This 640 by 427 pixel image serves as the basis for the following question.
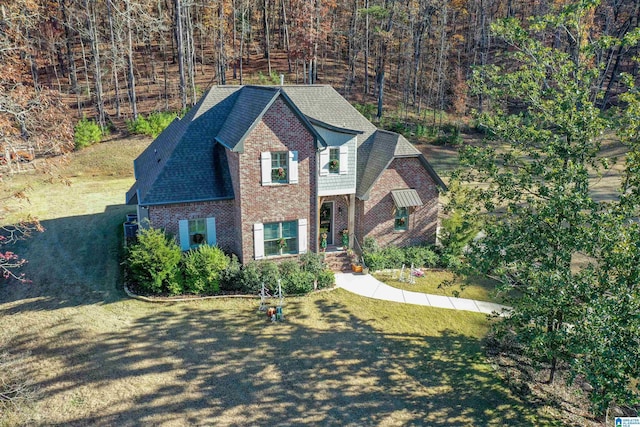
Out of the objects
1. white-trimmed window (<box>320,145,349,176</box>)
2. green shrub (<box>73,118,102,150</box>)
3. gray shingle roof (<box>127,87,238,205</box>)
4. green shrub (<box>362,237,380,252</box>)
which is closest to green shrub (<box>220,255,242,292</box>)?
gray shingle roof (<box>127,87,238,205</box>)

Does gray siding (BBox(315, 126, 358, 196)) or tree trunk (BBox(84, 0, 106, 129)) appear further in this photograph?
tree trunk (BBox(84, 0, 106, 129))

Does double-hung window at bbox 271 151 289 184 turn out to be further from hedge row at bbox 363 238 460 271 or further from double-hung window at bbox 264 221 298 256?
hedge row at bbox 363 238 460 271

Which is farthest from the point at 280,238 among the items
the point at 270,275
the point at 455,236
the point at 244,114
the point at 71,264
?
the point at 71,264

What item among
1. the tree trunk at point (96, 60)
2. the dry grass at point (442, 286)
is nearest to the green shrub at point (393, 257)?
the dry grass at point (442, 286)

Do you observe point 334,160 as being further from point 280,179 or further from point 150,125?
point 150,125

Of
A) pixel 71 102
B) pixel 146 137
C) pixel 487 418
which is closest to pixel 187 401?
pixel 487 418

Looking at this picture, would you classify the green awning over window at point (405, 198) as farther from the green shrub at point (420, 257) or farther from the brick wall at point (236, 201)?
the brick wall at point (236, 201)

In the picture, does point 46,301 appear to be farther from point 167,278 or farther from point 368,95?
point 368,95
